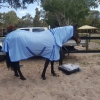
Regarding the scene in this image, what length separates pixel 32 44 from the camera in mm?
4789

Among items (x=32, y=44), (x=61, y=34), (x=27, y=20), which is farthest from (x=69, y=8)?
(x=27, y=20)

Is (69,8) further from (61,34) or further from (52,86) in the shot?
(52,86)

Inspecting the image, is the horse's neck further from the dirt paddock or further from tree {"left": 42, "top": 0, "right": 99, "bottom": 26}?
tree {"left": 42, "top": 0, "right": 99, "bottom": 26}

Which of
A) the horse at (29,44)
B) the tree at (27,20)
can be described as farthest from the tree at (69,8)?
the tree at (27,20)

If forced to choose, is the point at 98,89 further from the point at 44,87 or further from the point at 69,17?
the point at 69,17

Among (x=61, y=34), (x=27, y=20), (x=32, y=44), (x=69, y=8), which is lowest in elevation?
(x=32, y=44)

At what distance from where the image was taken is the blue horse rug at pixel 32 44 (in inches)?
184

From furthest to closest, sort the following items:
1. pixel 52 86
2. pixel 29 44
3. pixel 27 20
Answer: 1. pixel 27 20
2. pixel 29 44
3. pixel 52 86

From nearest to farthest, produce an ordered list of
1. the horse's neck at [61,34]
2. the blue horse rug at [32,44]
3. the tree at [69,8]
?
the blue horse rug at [32,44], the horse's neck at [61,34], the tree at [69,8]

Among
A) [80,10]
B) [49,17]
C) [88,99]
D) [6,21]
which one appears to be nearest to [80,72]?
[88,99]

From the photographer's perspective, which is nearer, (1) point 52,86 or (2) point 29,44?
(1) point 52,86

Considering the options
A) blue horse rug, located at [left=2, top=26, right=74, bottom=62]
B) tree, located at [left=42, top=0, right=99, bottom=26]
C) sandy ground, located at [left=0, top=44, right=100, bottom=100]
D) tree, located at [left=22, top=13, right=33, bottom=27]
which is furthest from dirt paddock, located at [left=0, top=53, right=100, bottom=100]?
tree, located at [left=22, top=13, right=33, bottom=27]

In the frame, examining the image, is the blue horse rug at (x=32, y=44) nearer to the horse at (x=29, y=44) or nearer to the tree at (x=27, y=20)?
the horse at (x=29, y=44)

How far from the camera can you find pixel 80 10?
123 ft
